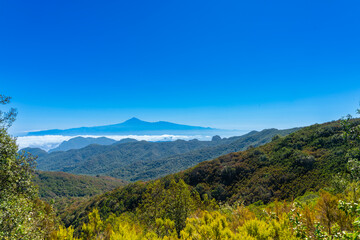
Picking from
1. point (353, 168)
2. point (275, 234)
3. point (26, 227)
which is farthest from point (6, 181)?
point (353, 168)

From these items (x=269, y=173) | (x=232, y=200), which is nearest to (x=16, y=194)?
(x=232, y=200)

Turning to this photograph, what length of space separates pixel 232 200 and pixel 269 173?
14118 millimetres

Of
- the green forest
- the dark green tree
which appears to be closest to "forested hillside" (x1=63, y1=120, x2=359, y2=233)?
the green forest

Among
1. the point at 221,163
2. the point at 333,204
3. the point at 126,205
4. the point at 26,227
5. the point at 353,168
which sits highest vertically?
the point at 353,168

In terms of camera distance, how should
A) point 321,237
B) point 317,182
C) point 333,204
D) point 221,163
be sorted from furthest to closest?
point 221,163 < point 317,182 < point 333,204 < point 321,237

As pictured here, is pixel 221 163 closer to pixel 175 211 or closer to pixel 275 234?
pixel 175 211

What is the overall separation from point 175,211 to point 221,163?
187ft

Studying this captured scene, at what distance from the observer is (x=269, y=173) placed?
54469 millimetres

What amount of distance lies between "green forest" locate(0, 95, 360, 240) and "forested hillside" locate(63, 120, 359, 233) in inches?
9.8

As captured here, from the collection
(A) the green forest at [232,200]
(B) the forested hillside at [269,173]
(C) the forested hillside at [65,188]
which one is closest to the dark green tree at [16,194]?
(A) the green forest at [232,200]

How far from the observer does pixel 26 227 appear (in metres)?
7.67

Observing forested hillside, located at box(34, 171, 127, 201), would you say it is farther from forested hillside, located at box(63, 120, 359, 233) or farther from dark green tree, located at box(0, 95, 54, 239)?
dark green tree, located at box(0, 95, 54, 239)

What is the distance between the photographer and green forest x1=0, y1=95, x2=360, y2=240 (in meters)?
6.74

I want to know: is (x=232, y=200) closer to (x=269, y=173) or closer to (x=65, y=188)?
(x=269, y=173)
